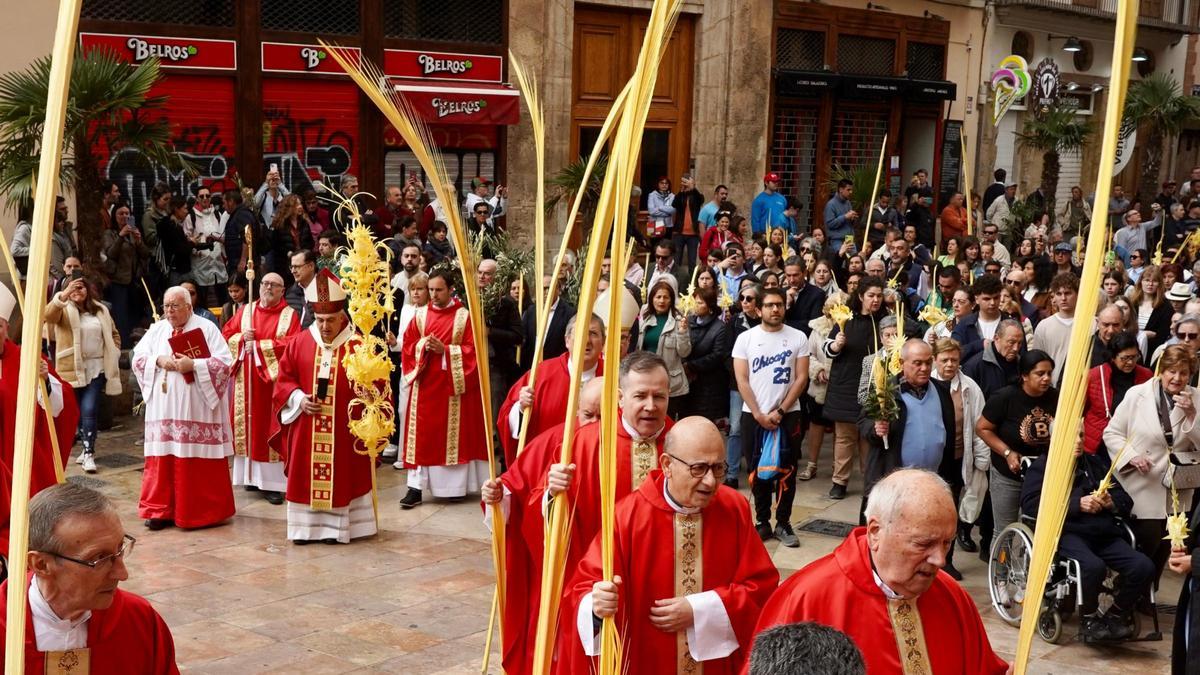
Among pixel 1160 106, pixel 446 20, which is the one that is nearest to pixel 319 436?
pixel 446 20

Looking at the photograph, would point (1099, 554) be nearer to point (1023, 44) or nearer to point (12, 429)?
point (12, 429)

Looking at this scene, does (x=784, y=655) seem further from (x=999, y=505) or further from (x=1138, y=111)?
(x=1138, y=111)

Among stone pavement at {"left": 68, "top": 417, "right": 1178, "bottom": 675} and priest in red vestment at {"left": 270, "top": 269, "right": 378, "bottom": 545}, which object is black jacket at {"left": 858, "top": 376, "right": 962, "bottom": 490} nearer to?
stone pavement at {"left": 68, "top": 417, "right": 1178, "bottom": 675}

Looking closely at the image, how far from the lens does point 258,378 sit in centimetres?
1082

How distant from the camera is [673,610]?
15.3 ft

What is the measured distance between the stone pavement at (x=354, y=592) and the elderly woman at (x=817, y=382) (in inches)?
19.1

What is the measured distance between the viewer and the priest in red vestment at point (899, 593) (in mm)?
3850

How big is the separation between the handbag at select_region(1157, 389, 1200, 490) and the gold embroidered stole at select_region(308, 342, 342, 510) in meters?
5.27

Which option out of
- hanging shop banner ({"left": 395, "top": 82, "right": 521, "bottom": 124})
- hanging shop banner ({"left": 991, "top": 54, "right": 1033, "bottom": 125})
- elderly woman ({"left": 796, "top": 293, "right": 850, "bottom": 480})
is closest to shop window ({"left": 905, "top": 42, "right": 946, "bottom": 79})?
hanging shop banner ({"left": 991, "top": 54, "right": 1033, "bottom": 125})

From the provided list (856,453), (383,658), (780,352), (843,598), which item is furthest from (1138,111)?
(843,598)

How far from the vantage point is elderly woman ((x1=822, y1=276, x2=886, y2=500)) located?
10.3 m

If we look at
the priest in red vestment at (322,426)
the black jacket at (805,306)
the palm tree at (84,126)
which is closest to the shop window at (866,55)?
the black jacket at (805,306)

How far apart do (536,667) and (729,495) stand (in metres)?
1.32

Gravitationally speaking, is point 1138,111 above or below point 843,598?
above
